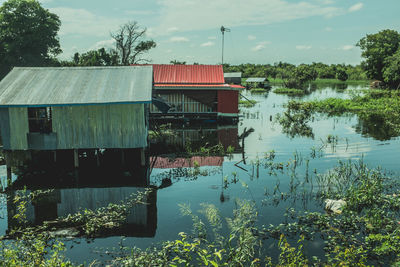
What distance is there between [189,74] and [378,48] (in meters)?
40.0

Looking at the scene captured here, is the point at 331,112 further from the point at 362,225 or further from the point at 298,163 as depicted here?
the point at 362,225

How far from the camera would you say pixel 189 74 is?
31.8 metres

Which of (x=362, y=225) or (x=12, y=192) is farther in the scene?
(x=12, y=192)

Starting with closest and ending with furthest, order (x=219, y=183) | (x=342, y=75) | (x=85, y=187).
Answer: (x=85, y=187)
(x=219, y=183)
(x=342, y=75)

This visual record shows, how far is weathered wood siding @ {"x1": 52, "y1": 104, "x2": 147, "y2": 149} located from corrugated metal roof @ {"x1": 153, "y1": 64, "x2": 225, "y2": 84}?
15.0m

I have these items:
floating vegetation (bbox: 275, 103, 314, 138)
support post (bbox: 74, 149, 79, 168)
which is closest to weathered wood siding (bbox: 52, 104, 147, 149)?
support post (bbox: 74, 149, 79, 168)

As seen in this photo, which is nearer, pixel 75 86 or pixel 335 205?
pixel 335 205

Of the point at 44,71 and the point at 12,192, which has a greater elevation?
the point at 44,71

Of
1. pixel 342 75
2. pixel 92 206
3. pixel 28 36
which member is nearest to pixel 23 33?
pixel 28 36

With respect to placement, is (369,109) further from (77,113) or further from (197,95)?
(77,113)

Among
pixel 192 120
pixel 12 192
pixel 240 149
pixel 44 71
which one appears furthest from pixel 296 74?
pixel 12 192

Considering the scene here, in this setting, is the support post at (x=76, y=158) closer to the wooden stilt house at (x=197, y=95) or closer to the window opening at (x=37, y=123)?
the window opening at (x=37, y=123)

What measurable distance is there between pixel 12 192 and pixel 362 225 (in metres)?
13.9

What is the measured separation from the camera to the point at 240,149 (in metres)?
20.7
